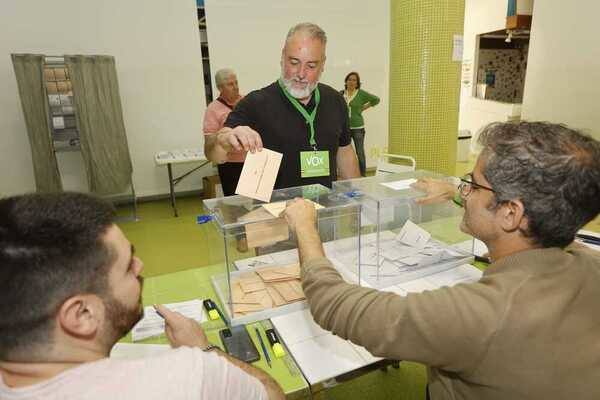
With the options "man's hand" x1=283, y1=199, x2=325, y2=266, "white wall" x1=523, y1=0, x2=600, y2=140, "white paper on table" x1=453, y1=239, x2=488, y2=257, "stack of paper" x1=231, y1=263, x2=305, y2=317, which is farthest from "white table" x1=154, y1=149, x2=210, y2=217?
"white wall" x1=523, y1=0, x2=600, y2=140

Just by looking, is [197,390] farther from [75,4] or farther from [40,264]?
[75,4]

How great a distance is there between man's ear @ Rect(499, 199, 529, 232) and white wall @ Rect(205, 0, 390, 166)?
471 centimetres

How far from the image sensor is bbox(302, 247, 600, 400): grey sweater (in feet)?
2.47

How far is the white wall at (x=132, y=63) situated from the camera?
432cm

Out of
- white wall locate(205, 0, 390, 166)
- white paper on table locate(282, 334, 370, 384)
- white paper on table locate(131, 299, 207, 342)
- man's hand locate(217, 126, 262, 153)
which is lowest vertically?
white paper on table locate(282, 334, 370, 384)

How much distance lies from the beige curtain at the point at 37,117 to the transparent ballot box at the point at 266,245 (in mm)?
3334

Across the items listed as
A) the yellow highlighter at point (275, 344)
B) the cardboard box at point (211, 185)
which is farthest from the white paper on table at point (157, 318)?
the cardboard box at point (211, 185)

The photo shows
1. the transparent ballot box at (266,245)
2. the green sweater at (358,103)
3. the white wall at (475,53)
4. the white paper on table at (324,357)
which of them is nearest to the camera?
the white paper on table at (324,357)

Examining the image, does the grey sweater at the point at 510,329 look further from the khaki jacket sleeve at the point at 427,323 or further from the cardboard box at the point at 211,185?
the cardboard box at the point at 211,185

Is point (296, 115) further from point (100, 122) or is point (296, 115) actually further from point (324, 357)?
point (100, 122)

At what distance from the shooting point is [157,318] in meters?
1.29

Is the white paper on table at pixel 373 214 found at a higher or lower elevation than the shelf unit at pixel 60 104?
lower

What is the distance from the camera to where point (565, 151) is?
32.8 inches

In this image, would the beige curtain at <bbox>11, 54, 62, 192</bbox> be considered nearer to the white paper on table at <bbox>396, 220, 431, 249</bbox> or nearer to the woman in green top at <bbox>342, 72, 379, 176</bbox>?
the woman in green top at <bbox>342, 72, 379, 176</bbox>
